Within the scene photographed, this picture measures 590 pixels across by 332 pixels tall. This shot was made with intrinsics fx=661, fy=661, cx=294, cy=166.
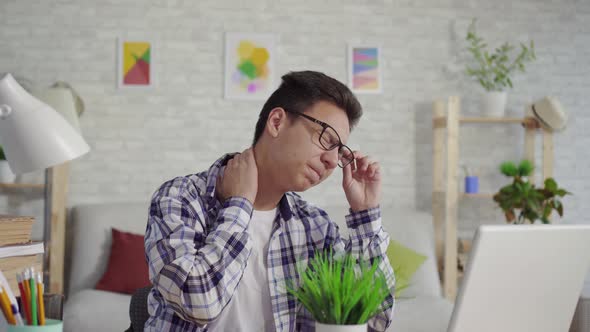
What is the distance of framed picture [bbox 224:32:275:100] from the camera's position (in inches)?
169

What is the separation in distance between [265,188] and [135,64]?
2.85m

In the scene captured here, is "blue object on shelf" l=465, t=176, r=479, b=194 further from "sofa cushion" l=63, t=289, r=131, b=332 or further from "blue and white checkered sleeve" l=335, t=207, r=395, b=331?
"blue and white checkered sleeve" l=335, t=207, r=395, b=331

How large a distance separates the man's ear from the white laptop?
0.61 metres

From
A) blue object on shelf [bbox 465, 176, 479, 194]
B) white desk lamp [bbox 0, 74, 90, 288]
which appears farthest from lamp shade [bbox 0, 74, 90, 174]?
blue object on shelf [bbox 465, 176, 479, 194]

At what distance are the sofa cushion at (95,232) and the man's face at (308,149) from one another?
249 cm

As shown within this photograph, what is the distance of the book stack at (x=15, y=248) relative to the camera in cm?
116

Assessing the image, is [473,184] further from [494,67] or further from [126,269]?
[126,269]

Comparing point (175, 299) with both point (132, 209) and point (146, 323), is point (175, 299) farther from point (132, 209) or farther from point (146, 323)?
point (132, 209)

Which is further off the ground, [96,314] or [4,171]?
[4,171]

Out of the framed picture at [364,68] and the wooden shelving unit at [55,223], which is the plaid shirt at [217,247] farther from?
the framed picture at [364,68]

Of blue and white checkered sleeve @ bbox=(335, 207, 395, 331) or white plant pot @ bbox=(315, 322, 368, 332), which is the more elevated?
blue and white checkered sleeve @ bbox=(335, 207, 395, 331)

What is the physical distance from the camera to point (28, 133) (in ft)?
3.54

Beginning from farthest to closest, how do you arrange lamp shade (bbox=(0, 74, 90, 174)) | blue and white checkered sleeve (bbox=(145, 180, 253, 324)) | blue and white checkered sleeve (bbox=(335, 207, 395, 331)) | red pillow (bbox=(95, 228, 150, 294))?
red pillow (bbox=(95, 228, 150, 294)) < blue and white checkered sleeve (bbox=(335, 207, 395, 331)) < blue and white checkered sleeve (bbox=(145, 180, 253, 324)) < lamp shade (bbox=(0, 74, 90, 174))

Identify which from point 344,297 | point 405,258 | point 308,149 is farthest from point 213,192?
point 405,258
